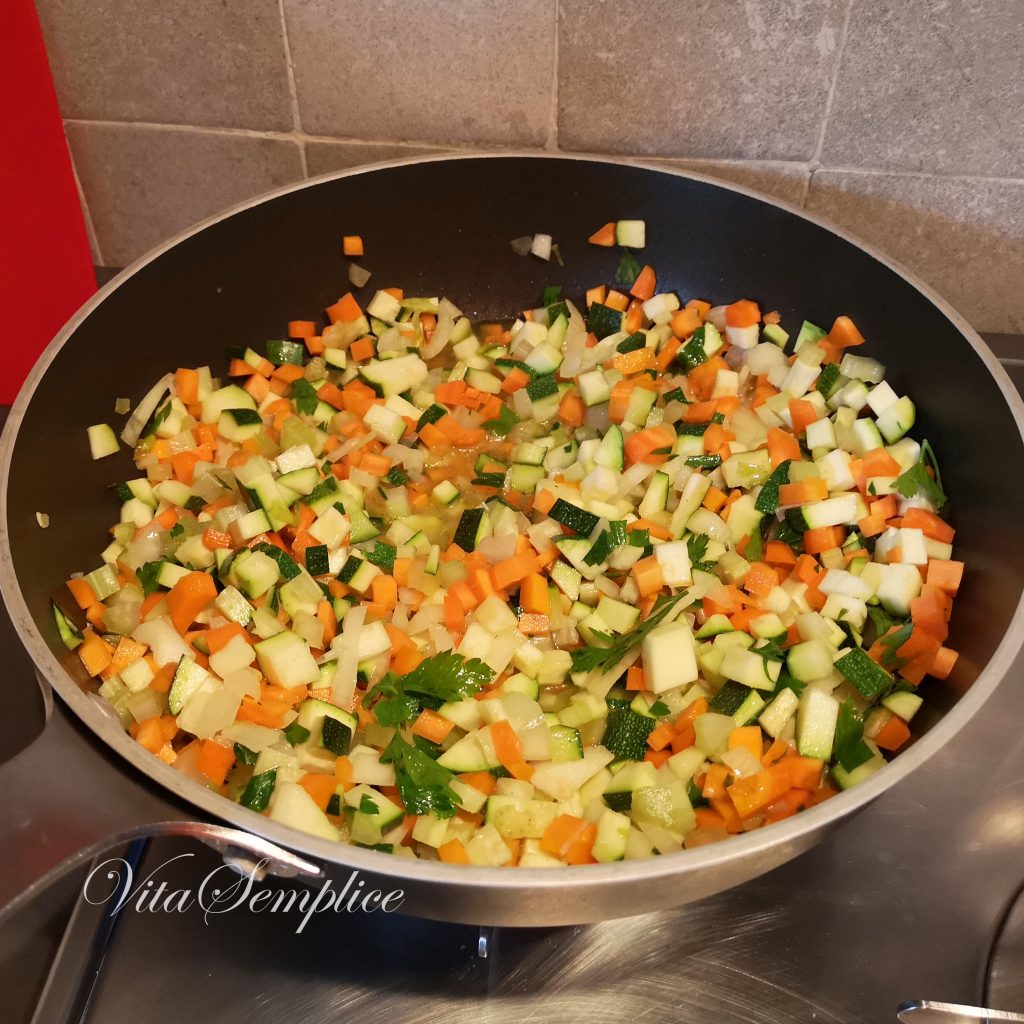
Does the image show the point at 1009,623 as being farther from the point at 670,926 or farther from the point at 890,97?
the point at 890,97

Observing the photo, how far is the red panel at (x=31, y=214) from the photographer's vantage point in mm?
1611

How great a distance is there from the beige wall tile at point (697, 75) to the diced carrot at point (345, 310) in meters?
0.52

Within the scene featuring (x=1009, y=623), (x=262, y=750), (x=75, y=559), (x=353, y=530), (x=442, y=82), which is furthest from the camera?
(x=442, y=82)

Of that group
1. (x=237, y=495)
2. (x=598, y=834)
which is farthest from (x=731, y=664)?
(x=237, y=495)

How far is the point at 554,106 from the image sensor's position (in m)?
1.63

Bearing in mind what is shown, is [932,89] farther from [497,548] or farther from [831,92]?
Result: [497,548]

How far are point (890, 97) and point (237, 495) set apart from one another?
1.32 meters

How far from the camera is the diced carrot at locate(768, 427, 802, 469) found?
154 cm

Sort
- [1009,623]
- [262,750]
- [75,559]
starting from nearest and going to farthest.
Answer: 1. [1009,623]
2. [262,750]
3. [75,559]

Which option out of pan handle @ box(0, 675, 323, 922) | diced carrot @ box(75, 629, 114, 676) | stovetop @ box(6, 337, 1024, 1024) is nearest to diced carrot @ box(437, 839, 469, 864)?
stovetop @ box(6, 337, 1024, 1024)

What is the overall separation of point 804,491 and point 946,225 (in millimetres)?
624

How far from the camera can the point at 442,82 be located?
1619 millimetres

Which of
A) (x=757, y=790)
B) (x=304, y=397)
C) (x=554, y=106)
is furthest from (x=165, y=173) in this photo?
(x=757, y=790)

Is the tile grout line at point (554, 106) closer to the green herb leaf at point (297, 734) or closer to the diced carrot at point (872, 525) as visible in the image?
the diced carrot at point (872, 525)
